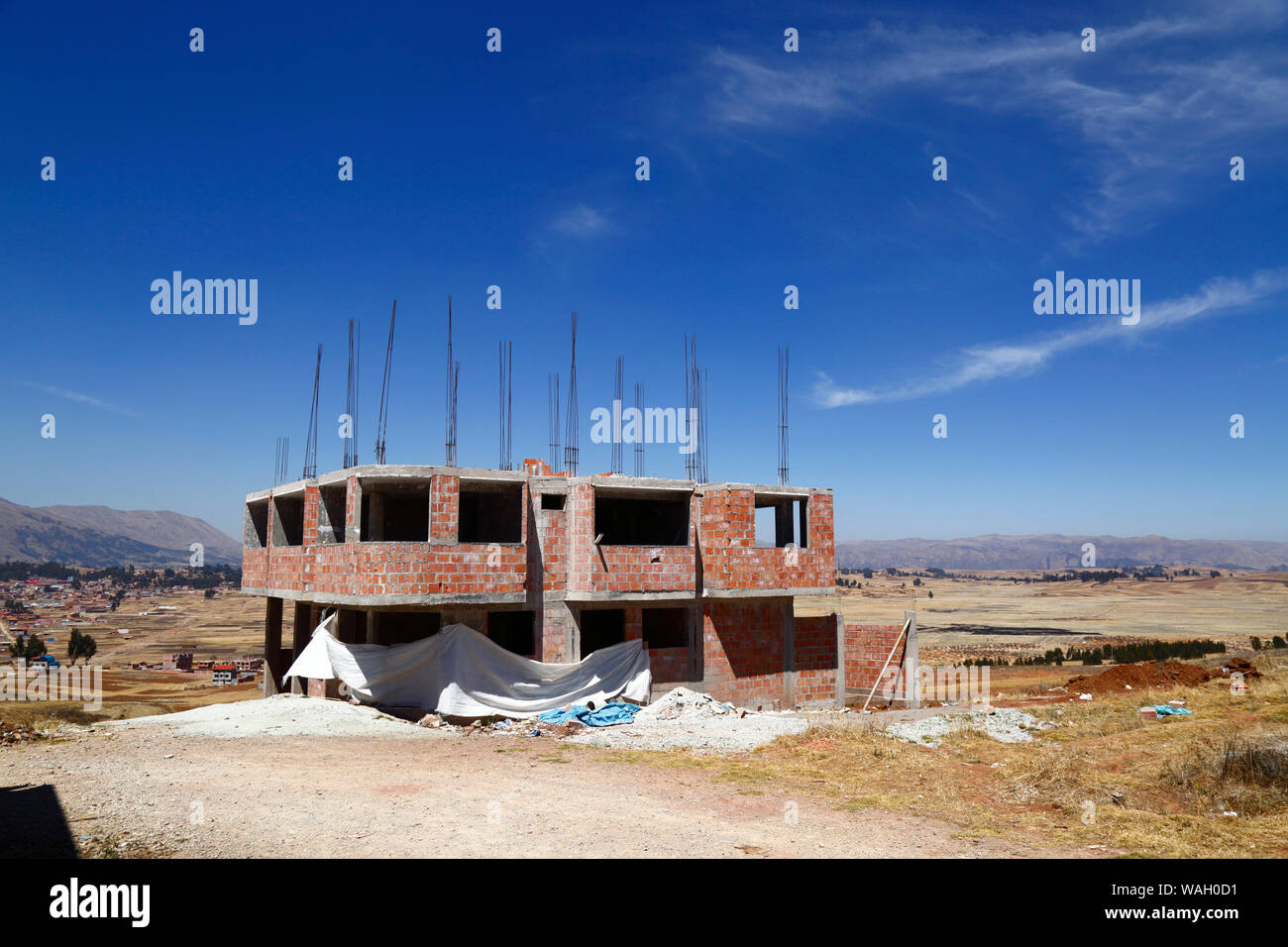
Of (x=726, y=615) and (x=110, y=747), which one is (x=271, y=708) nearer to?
(x=110, y=747)

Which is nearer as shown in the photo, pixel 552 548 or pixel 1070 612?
pixel 552 548

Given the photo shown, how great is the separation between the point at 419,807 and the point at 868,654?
633 inches

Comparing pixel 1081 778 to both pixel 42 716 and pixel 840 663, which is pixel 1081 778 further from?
pixel 42 716

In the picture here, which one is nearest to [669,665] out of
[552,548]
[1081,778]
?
[552,548]

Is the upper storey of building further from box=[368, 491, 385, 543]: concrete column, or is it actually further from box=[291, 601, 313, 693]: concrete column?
box=[291, 601, 313, 693]: concrete column

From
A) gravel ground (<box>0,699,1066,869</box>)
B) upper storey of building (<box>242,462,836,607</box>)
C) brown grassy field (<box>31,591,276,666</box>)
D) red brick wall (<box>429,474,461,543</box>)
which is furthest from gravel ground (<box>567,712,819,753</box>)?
brown grassy field (<box>31,591,276,666</box>)

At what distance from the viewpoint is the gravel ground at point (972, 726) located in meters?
15.6

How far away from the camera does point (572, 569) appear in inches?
756

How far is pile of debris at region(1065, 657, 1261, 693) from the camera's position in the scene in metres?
25.7

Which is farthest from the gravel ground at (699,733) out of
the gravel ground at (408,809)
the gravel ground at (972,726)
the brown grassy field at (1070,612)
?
the brown grassy field at (1070,612)

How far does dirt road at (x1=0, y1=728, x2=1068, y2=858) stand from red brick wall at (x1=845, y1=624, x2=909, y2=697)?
11.0 metres
